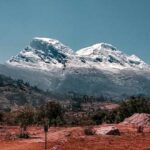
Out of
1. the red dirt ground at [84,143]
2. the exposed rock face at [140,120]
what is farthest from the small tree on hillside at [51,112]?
the red dirt ground at [84,143]

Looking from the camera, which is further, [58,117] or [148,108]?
[148,108]

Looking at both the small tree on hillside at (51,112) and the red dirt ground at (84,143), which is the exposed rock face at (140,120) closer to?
the red dirt ground at (84,143)

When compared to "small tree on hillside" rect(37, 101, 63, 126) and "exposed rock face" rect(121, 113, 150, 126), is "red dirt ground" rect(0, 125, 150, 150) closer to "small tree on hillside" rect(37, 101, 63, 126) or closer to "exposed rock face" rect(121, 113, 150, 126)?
"exposed rock face" rect(121, 113, 150, 126)

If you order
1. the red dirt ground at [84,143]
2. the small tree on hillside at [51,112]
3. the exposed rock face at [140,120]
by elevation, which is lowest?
the red dirt ground at [84,143]

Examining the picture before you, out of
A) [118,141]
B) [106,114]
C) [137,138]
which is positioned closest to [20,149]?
[118,141]

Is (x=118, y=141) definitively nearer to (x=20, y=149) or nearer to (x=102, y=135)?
(x=102, y=135)

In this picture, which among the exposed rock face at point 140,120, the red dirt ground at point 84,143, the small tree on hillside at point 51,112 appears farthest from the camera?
the small tree on hillside at point 51,112

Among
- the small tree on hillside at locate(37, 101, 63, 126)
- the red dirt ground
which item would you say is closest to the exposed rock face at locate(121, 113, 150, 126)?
the red dirt ground

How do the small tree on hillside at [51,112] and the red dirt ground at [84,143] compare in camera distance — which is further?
the small tree on hillside at [51,112]

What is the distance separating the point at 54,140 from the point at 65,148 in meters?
13.1

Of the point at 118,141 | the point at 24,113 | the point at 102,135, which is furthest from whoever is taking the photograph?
the point at 24,113

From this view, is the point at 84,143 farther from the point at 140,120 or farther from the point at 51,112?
the point at 51,112

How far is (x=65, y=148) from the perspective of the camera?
235ft

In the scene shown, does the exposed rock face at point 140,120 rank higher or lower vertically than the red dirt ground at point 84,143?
higher
